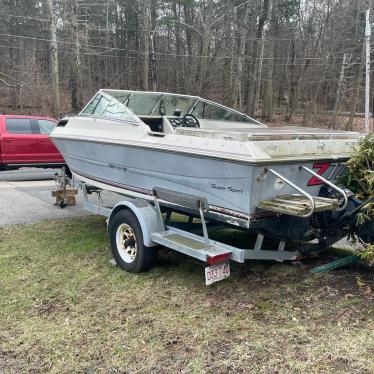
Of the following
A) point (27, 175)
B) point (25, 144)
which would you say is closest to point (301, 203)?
point (25, 144)

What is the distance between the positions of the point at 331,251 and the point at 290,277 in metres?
1.12

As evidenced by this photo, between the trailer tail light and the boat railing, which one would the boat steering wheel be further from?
the trailer tail light

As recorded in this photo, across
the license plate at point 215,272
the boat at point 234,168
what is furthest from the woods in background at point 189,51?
the license plate at point 215,272

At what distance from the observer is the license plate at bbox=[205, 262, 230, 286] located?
421cm

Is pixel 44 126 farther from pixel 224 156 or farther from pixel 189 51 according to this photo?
pixel 189 51

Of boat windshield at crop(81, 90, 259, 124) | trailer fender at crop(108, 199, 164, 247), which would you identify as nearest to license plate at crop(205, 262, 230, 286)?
trailer fender at crop(108, 199, 164, 247)

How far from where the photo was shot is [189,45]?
32219 millimetres

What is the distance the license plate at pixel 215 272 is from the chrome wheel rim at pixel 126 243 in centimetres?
120

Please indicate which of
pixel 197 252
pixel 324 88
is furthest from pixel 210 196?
pixel 324 88

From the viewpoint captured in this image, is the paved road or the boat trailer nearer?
the boat trailer

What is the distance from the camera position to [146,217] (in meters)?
4.92

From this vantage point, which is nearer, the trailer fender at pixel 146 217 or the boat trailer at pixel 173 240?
the boat trailer at pixel 173 240

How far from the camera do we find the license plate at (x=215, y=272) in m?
4.21

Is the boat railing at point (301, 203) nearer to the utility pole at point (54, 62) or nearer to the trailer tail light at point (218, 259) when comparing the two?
the trailer tail light at point (218, 259)
